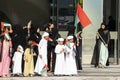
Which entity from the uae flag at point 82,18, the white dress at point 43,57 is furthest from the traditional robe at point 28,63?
the uae flag at point 82,18

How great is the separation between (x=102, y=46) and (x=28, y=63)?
3713 millimetres

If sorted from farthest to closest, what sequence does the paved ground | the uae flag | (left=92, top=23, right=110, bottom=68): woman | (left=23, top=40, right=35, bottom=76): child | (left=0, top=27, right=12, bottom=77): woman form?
(left=92, top=23, right=110, bottom=68): woman → the uae flag → (left=23, top=40, right=35, bottom=76): child → (left=0, top=27, right=12, bottom=77): woman → the paved ground

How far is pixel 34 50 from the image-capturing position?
17.9 meters

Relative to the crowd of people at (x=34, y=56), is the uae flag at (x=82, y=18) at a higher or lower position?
higher

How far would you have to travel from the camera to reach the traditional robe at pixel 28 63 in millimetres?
17359

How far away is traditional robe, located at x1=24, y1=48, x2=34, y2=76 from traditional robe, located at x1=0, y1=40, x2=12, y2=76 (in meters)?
0.57

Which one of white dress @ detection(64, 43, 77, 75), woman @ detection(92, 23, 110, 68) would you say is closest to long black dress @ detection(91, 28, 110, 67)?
woman @ detection(92, 23, 110, 68)

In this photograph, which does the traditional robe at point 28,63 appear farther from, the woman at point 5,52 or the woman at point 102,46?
the woman at point 102,46

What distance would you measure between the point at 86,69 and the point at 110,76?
2.10 metres

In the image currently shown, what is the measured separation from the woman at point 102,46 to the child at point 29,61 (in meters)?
3.48

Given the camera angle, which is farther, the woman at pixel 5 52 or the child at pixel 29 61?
the child at pixel 29 61

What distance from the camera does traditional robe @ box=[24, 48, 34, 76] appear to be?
17.4 m

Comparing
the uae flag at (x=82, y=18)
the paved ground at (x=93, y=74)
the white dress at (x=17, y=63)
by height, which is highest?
the uae flag at (x=82, y=18)

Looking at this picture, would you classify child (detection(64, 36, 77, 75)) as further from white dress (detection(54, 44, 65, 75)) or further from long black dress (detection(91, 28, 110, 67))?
long black dress (detection(91, 28, 110, 67))
